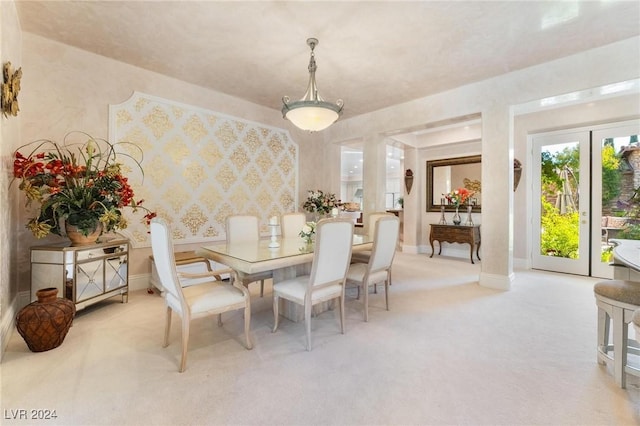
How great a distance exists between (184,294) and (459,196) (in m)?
5.45

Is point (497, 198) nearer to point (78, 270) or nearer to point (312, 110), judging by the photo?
point (312, 110)

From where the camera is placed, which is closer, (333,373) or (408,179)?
(333,373)

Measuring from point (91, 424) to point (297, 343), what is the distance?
1.27 m

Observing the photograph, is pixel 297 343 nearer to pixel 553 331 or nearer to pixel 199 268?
pixel 199 268

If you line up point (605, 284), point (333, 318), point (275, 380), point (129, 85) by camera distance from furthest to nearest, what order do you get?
point (129, 85) → point (333, 318) → point (605, 284) → point (275, 380)

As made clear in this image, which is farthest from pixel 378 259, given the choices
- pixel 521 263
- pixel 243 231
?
pixel 521 263

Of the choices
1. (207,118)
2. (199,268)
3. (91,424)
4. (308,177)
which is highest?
(207,118)

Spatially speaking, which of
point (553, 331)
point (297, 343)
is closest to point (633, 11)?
point (553, 331)

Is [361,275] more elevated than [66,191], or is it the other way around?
[66,191]

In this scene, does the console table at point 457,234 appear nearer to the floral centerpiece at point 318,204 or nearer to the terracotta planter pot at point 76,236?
the floral centerpiece at point 318,204

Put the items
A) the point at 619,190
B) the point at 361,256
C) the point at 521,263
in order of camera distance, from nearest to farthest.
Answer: the point at 361,256 < the point at 619,190 < the point at 521,263

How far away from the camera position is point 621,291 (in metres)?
1.74

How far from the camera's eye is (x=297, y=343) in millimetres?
2197

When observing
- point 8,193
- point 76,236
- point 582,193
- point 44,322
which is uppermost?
point 582,193
